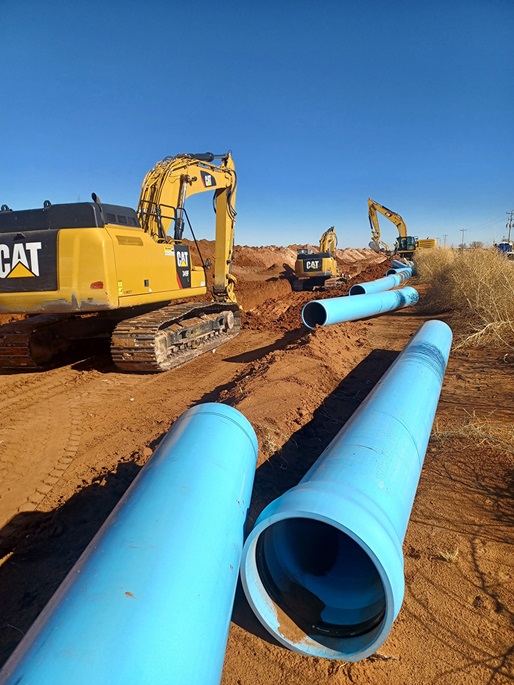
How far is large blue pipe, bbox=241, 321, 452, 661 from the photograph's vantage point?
1750 mm

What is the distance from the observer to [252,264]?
28.6m

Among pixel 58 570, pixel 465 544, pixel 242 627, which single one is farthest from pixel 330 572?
pixel 58 570

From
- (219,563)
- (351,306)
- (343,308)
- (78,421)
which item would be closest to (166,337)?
(78,421)

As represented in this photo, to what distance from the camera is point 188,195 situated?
916cm

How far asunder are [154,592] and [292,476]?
2.40 metres

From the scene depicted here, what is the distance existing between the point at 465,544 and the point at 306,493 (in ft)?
5.29

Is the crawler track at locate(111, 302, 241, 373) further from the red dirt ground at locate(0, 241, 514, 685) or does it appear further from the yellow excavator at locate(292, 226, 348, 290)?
the yellow excavator at locate(292, 226, 348, 290)

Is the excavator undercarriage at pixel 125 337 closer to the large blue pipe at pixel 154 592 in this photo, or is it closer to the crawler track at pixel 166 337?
the crawler track at pixel 166 337

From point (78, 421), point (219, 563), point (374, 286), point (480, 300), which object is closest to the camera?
point (219, 563)

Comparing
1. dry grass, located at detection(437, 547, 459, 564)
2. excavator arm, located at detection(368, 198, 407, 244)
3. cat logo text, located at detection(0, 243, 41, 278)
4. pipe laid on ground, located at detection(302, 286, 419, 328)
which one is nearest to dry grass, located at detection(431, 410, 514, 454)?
dry grass, located at detection(437, 547, 459, 564)

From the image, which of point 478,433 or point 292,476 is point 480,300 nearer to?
point 478,433

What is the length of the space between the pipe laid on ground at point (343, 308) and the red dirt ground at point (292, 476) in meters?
1.01

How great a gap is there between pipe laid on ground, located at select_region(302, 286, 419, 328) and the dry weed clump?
68.9 inches

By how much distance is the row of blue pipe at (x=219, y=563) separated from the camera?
50.6 inches
